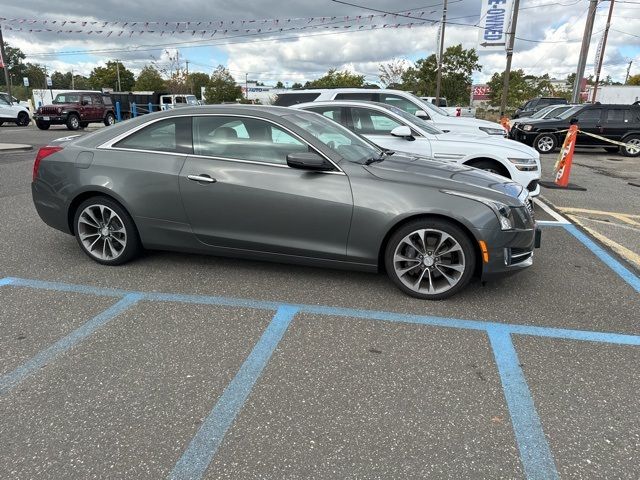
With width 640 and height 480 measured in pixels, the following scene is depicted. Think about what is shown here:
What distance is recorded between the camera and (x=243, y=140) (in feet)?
13.9

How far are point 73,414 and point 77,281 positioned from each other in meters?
2.02

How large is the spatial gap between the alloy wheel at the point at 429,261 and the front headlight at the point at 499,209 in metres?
0.33

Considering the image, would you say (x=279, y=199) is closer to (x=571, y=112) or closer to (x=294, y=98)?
(x=294, y=98)

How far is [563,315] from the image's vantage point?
3754mm

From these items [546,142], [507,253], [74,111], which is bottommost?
[546,142]

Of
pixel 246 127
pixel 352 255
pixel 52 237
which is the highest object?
pixel 246 127

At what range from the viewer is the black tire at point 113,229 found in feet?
14.6

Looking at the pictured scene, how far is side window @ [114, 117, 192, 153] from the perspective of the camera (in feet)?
14.2

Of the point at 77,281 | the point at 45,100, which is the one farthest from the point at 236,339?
the point at 45,100

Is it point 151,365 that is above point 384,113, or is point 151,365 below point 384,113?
below

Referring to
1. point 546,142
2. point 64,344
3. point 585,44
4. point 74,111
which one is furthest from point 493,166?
point 74,111

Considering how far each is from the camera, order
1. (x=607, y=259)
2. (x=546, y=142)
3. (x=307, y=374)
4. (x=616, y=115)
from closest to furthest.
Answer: (x=307, y=374)
(x=607, y=259)
(x=616, y=115)
(x=546, y=142)

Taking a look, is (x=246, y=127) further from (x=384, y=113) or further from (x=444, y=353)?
(x=384, y=113)

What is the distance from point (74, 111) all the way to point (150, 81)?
6408 cm
